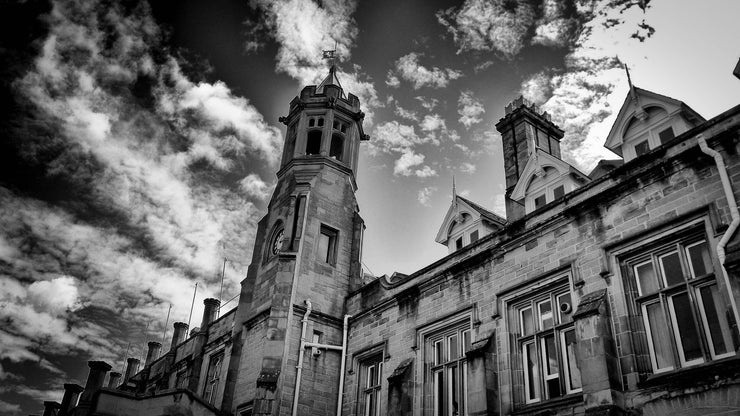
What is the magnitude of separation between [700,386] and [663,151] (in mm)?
5166

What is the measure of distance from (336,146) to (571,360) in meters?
15.5

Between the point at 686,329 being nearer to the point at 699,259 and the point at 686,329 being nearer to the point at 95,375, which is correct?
the point at 699,259

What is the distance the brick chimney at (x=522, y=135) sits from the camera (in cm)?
1977

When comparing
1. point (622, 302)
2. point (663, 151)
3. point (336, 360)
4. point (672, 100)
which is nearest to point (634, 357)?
point (622, 302)

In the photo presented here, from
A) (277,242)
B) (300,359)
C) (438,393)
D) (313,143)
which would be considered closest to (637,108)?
(438,393)

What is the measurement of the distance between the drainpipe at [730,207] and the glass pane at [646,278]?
5.43 ft

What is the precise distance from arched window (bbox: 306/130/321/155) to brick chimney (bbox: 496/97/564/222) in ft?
26.8

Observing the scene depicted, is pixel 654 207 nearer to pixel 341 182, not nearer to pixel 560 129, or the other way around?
pixel 560 129

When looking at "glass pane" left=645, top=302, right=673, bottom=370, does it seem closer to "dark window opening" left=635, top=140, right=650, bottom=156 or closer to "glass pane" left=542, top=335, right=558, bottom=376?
"glass pane" left=542, top=335, right=558, bottom=376

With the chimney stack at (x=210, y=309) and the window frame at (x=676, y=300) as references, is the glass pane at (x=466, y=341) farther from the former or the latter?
the chimney stack at (x=210, y=309)

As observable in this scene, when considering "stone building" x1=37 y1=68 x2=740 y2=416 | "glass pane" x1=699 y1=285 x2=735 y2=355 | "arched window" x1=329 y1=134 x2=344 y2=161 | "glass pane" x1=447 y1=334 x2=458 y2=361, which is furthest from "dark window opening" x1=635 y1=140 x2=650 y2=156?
"arched window" x1=329 y1=134 x2=344 y2=161

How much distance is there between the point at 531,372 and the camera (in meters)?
14.5

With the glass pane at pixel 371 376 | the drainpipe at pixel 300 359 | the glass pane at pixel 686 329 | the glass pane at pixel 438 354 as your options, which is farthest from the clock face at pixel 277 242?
the glass pane at pixel 686 329

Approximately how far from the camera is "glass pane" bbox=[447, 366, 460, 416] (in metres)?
16.1
